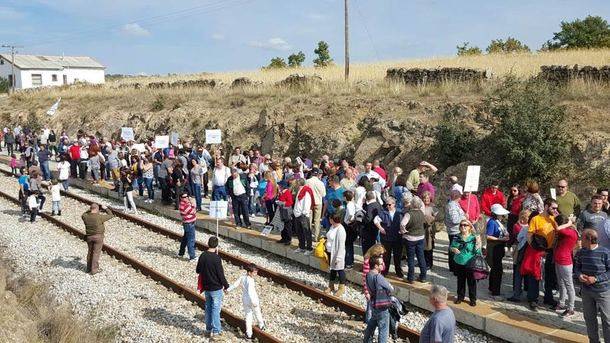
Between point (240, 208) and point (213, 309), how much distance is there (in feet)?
21.9

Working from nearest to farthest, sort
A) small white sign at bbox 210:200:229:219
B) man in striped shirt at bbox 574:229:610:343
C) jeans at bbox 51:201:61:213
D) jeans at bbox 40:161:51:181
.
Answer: man in striped shirt at bbox 574:229:610:343, small white sign at bbox 210:200:229:219, jeans at bbox 51:201:61:213, jeans at bbox 40:161:51:181

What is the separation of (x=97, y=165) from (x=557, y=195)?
18.4 metres

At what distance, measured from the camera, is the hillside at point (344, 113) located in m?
17.3

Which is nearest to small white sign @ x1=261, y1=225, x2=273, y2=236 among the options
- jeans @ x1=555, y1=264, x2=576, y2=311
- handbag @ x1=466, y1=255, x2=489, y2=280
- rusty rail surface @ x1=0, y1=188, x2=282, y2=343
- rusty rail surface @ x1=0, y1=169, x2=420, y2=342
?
rusty rail surface @ x1=0, y1=169, x2=420, y2=342

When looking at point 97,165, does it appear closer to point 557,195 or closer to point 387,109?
point 387,109

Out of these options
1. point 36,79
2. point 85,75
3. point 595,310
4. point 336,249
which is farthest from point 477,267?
point 85,75

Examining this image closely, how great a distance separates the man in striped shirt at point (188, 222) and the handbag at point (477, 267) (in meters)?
6.27

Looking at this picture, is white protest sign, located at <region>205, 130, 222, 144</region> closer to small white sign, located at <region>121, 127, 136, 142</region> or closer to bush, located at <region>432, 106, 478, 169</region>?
small white sign, located at <region>121, 127, 136, 142</region>

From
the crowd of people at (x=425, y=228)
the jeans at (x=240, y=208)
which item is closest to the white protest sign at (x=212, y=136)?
the crowd of people at (x=425, y=228)

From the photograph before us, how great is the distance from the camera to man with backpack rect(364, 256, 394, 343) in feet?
24.7

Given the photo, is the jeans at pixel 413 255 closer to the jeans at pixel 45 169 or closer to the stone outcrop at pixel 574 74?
the stone outcrop at pixel 574 74

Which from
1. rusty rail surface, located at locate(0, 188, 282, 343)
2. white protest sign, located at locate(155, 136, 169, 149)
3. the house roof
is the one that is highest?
the house roof

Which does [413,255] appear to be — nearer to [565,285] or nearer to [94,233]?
[565,285]

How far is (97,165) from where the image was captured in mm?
22672
